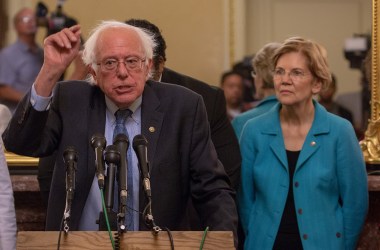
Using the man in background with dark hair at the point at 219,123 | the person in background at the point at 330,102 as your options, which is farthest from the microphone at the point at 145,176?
the person in background at the point at 330,102

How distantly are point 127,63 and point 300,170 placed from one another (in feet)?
3.83

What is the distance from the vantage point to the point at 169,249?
314 centimetres

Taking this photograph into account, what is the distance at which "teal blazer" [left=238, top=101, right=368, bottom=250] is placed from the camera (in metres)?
4.47

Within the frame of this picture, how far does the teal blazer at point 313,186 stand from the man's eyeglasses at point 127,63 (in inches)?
42.7

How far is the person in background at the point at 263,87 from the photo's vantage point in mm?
5188

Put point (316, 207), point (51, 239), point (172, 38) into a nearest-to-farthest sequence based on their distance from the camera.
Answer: point (51, 239)
point (316, 207)
point (172, 38)

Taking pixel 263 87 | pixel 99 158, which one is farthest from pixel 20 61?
pixel 99 158

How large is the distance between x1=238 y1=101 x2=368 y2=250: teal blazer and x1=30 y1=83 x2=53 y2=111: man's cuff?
125cm

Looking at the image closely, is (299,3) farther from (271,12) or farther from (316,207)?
(316,207)

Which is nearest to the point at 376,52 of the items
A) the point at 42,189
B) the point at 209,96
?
the point at 209,96

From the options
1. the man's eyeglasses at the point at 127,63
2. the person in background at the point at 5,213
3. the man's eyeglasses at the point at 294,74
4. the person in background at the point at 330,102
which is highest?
the man's eyeglasses at the point at 127,63

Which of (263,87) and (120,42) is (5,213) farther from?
(263,87)

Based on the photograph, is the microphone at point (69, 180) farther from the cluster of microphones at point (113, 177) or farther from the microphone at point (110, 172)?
the microphone at point (110, 172)

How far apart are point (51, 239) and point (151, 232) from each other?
12.1 inches
